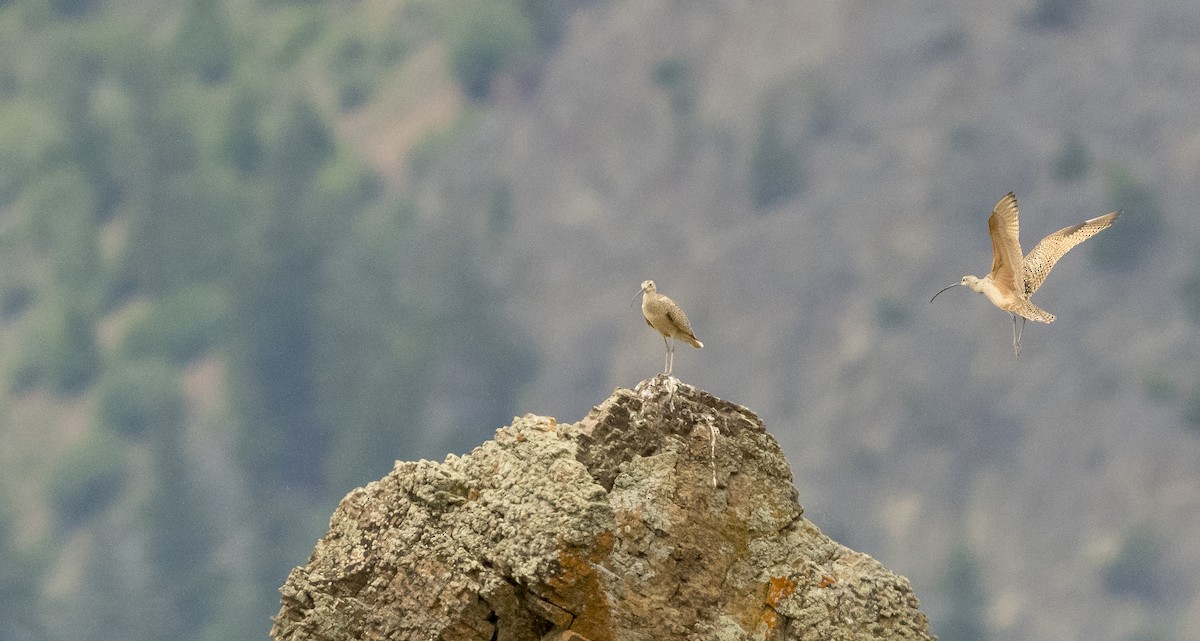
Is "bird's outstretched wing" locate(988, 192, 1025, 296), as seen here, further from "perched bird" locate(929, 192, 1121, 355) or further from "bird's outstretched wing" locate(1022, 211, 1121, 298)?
"bird's outstretched wing" locate(1022, 211, 1121, 298)

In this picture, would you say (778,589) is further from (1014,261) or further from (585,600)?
(1014,261)

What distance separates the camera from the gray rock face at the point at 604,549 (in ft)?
53.8

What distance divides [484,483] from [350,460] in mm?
108493

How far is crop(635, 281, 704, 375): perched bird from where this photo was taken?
19172 millimetres

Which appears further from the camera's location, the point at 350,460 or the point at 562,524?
the point at 350,460

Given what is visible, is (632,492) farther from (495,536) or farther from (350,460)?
(350,460)

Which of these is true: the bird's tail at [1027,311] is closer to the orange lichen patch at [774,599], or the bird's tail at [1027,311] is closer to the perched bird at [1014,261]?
the perched bird at [1014,261]

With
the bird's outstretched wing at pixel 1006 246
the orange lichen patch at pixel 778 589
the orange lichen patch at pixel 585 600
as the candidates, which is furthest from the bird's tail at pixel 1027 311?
the orange lichen patch at pixel 585 600

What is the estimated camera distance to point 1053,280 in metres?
112

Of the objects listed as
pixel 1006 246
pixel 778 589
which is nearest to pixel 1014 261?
pixel 1006 246

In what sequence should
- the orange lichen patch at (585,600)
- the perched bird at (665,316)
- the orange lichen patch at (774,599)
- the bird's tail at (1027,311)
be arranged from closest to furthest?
the orange lichen patch at (585,600), the orange lichen patch at (774,599), the perched bird at (665,316), the bird's tail at (1027,311)

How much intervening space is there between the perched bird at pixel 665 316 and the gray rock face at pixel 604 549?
1.73 metres

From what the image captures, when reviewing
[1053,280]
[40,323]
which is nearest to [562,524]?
[1053,280]

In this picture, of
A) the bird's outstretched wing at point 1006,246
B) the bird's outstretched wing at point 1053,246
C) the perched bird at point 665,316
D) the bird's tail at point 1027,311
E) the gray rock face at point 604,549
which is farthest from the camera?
the bird's outstretched wing at point 1053,246
